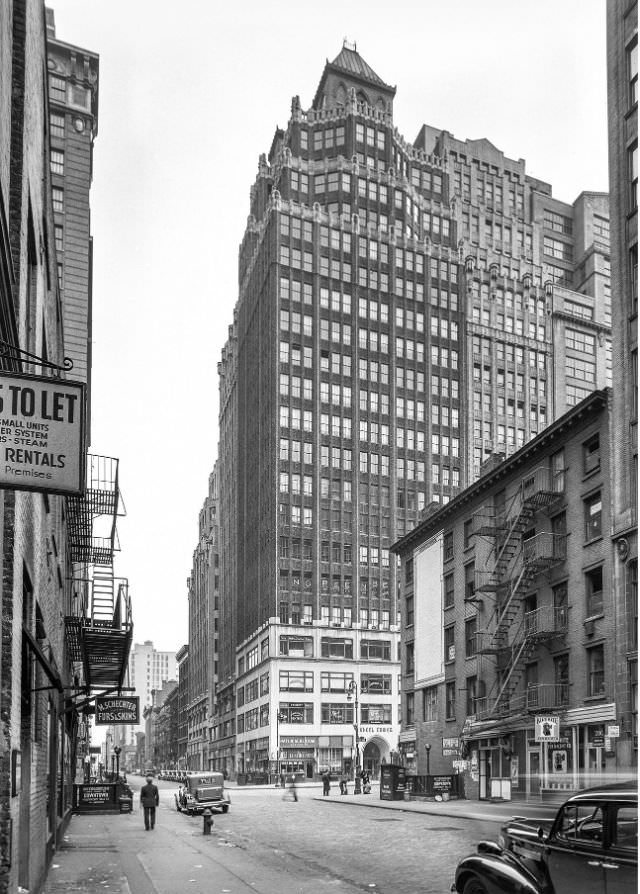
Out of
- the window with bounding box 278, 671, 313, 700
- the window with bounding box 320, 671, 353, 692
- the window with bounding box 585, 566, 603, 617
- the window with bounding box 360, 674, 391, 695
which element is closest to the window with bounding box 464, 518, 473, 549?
the window with bounding box 585, 566, 603, 617

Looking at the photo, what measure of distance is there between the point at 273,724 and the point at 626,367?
225 feet

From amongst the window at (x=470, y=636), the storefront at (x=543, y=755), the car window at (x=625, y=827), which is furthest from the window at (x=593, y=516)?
the car window at (x=625, y=827)

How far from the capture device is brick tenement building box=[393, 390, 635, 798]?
39.1 metres

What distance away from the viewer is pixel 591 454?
41.1 metres

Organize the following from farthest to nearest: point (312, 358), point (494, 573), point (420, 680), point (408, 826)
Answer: point (312, 358), point (420, 680), point (494, 573), point (408, 826)

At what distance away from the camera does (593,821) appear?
10133mm

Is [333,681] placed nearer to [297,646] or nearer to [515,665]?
[297,646]

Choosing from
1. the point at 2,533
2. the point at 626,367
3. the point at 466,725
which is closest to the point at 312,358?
the point at 466,725

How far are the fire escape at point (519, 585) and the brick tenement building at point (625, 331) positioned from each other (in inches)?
199

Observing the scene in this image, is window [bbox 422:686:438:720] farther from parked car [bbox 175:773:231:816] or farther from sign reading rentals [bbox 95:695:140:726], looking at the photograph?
sign reading rentals [bbox 95:695:140:726]

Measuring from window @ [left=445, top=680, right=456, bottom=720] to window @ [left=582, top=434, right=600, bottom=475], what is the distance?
57.3 ft

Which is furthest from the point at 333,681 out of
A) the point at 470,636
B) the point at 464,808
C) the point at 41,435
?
the point at 41,435

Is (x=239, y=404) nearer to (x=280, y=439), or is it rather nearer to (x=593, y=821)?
(x=280, y=439)

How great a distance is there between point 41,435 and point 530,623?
3989cm
